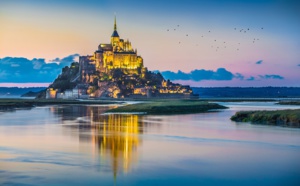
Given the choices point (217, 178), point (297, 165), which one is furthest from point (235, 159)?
point (217, 178)

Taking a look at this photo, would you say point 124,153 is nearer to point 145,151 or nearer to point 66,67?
point 145,151

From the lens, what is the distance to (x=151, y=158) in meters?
15.0

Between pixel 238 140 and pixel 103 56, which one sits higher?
pixel 103 56

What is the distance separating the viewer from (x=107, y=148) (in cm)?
1728

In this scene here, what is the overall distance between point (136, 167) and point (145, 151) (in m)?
3.62

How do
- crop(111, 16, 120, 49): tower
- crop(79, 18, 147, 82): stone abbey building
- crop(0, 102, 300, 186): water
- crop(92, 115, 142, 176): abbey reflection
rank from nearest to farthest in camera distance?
crop(0, 102, 300, 186): water
crop(92, 115, 142, 176): abbey reflection
crop(79, 18, 147, 82): stone abbey building
crop(111, 16, 120, 49): tower

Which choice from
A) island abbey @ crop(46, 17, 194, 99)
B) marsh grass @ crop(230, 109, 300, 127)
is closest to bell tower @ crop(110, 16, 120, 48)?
island abbey @ crop(46, 17, 194, 99)

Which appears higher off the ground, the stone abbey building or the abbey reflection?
the stone abbey building

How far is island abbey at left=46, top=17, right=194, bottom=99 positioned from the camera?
124 m

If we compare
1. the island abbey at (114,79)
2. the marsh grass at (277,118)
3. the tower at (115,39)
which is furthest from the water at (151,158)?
the tower at (115,39)

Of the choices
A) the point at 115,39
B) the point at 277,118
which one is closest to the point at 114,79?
the point at 115,39

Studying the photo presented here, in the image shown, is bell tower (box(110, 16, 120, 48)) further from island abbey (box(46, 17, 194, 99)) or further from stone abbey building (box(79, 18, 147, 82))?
stone abbey building (box(79, 18, 147, 82))

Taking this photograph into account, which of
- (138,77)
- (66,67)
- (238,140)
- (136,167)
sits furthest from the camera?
(66,67)

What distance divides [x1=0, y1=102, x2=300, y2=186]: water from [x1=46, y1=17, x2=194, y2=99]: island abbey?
99.0 metres
